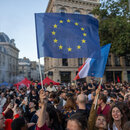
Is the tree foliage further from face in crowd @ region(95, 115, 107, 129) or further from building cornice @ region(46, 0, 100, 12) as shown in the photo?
face in crowd @ region(95, 115, 107, 129)

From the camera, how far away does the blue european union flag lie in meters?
4.27

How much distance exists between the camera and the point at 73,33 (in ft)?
15.3

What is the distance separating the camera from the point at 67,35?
4555 mm

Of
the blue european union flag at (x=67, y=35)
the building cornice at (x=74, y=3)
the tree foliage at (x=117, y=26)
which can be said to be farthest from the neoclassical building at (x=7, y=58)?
the blue european union flag at (x=67, y=35)

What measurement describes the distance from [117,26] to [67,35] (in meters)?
19.3

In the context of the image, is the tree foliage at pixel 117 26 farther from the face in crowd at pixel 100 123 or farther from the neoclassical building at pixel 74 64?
the face in crowd at pixel 100 123

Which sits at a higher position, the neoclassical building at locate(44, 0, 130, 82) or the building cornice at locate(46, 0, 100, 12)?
the building cornice at locate(46, 0, 100, 12)

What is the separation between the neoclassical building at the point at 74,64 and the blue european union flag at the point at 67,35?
77.1 feet

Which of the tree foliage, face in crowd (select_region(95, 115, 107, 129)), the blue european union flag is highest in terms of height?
the tree foliage

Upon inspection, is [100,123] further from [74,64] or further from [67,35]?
[74,64]

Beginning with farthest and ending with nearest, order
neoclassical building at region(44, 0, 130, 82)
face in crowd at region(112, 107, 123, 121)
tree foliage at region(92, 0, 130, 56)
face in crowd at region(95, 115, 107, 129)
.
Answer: neoclassical building at region(44, 0, 130, 82) < tree foliage at region(92, 0, 130, 56) < face in crowd at region(112, 107, 123, 121) < face in crowd at region(95, 115, 107, 129)

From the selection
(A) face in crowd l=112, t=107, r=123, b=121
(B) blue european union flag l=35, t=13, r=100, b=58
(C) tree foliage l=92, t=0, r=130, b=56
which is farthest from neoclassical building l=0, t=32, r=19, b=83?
(A) face in crowd l=112, t=107, r=123, b=121

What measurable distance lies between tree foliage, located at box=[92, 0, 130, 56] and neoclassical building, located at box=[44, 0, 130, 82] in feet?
26.2

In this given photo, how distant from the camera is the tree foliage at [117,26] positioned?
68.8 feet
